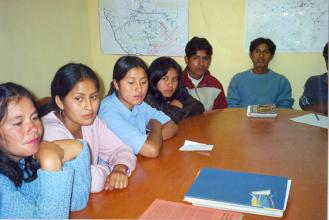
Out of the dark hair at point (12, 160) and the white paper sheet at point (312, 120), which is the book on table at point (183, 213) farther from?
the white paper sheet at point (312, 120)

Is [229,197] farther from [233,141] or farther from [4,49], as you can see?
[4,49]

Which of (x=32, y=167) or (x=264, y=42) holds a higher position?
(x=264, y=42)

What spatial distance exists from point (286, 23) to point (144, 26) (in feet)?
3.46

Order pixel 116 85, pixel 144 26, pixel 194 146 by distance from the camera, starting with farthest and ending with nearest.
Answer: pixel 144 26, pixel 116 85, pixel 194 146

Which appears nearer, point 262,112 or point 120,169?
point 120,169

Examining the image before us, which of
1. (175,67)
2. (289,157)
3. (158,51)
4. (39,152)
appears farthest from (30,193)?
(158,51)

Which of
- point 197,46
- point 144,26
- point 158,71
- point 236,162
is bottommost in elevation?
point 236,162

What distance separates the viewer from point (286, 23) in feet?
7.63

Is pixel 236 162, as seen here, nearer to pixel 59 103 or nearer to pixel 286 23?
pixel 59 103

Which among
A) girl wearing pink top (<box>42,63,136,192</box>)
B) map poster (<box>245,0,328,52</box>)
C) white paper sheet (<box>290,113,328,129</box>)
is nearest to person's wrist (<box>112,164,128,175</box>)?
girl wearing pink top (<box>42,63,136,192</box>)

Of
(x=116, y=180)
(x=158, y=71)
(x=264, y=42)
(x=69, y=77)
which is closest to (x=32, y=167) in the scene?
(x=116, y=180)

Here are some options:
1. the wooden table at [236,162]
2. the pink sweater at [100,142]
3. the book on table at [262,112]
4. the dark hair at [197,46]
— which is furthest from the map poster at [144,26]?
the pink sweater at [100,142]

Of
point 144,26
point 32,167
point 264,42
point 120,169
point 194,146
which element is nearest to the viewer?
point 32,167

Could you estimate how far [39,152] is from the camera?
0.72 m
